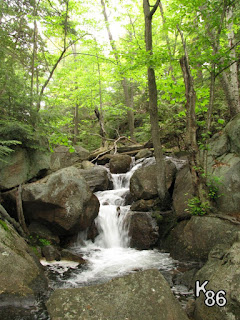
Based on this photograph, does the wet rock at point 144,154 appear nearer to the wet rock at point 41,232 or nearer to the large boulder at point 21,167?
the large boulder at point 21,167

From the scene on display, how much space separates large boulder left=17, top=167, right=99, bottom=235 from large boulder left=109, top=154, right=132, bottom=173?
5054 millimetres

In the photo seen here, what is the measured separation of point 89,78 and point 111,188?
10538 millimetres

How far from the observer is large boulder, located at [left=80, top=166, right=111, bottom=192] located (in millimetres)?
11438

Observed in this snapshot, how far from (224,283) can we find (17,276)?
376 cm

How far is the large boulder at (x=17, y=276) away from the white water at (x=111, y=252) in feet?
3.48

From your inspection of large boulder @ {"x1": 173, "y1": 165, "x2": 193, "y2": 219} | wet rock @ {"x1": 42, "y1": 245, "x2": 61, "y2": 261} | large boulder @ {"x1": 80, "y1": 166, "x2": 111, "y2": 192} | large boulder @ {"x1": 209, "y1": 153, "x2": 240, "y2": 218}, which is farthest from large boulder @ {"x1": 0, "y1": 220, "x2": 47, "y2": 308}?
large boulder @ {"x1": 80, "y1": 166, "x2": 111, "y2": 192}

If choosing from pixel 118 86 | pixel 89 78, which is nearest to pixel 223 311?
pixel 89 78

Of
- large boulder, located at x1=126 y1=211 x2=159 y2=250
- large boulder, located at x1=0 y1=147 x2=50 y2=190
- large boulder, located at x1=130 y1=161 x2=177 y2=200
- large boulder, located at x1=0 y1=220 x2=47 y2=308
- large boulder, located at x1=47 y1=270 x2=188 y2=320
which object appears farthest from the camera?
large boulder, located at x1=130 y1=161 x2=177 y2=200

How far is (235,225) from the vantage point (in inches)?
239

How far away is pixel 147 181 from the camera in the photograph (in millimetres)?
9594

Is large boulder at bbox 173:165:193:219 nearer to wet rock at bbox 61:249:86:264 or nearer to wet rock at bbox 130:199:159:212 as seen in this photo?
wet rock at bbox 130:199:159:212

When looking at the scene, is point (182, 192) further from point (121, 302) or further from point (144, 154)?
point (144, 154)

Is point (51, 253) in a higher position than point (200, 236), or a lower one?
lower

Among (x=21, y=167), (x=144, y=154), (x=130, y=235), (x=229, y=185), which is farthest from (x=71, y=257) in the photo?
(x=144, y=154)
